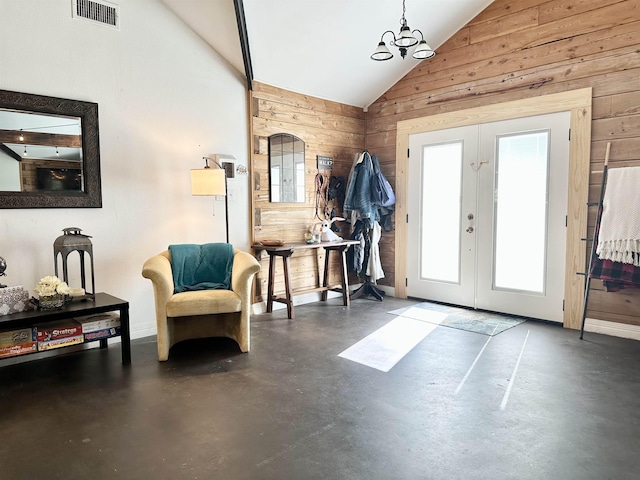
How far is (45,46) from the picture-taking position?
3201 mm

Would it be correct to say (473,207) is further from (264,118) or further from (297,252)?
(264,118)

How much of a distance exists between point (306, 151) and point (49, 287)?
302 cm

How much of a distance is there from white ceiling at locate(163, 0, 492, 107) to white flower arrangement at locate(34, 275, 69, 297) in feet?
8.37

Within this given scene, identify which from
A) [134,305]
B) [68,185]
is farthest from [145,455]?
[68,185]

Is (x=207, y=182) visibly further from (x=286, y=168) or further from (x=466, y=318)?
(x=466, y=318)

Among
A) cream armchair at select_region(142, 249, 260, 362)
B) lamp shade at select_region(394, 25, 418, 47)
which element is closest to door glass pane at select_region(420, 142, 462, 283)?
lamp shade at select_region(394, 25, 418, 47)

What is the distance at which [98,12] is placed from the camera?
11.3 feet

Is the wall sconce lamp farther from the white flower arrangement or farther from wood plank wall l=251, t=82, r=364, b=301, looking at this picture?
the white flower arrangement

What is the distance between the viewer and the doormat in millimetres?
4031

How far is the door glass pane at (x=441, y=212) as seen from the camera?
4816 mm

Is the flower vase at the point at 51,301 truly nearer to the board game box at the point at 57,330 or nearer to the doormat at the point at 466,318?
the board game box at the point at 57,330

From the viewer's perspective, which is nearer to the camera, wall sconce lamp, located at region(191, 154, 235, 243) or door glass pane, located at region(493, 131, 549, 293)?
wall sconce lamp, located at region(191, 154, 235, 243)

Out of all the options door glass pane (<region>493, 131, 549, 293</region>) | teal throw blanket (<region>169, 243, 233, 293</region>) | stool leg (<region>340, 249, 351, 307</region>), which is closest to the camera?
teal throw blanket (<region>169, 243, 233, 293</region>)

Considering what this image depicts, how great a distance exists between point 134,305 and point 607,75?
4579 mm
